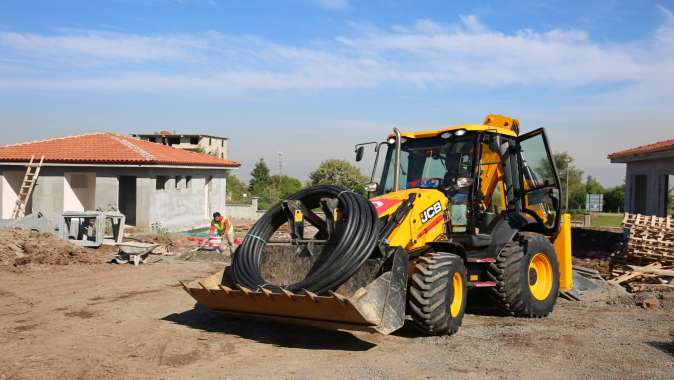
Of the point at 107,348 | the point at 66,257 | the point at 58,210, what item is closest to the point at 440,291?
the point at 107,348

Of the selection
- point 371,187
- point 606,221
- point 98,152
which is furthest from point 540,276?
point 606,221

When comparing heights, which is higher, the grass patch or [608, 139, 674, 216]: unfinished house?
[608, 139, 674, 216]: unfinished house

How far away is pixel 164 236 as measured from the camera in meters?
20.2

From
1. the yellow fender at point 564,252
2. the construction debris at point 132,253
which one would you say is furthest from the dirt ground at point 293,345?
the construction debris at point 132,253

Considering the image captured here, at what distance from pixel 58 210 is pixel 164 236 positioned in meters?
5.93

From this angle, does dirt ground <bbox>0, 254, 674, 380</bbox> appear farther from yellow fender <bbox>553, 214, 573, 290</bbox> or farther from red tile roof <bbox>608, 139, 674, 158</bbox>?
red tile roof <bbox>608, 139, 674, 158</bbox>

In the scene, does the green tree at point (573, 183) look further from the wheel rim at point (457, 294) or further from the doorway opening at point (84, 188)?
the wheel rim at point (457, 294)

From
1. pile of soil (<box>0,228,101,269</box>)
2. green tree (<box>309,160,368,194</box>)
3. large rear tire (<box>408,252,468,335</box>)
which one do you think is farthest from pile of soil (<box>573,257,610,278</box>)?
green tree (<box>309,160,368,194</box>)

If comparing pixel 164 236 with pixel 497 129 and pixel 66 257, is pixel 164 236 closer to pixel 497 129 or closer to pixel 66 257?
pixel 66 257

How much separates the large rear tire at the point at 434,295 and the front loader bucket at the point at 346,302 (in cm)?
35

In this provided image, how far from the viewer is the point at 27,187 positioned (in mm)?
23672

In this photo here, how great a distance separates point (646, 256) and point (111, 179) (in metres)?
17.9

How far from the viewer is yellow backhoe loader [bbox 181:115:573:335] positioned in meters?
6.82

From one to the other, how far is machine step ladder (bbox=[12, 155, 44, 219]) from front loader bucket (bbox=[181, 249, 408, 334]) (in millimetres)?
17980
